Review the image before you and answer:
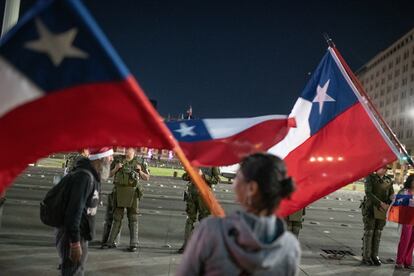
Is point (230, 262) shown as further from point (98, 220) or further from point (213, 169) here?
point (98, 220)

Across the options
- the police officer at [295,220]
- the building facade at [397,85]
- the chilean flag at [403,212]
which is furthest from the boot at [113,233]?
the building facade at [397,85]

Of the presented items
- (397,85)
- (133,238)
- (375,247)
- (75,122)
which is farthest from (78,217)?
(397,85)

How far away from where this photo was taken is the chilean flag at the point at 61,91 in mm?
2455

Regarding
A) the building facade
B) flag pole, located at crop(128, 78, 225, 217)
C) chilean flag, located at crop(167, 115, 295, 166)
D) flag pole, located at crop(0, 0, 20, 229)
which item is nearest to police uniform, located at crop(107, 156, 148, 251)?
flag pole, located at crop(0, 0, 20, 229)

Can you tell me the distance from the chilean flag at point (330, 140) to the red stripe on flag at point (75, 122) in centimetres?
214

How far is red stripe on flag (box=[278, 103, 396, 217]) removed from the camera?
4.73 m

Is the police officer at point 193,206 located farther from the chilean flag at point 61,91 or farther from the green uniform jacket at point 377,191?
the chilean flag at point 61,91

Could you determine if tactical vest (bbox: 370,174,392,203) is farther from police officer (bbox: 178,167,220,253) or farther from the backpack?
the backpack

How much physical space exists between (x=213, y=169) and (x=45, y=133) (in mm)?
6099

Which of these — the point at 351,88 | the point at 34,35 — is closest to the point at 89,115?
the point at 34,35

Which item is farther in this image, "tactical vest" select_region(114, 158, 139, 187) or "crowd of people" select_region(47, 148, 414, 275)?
"tactical vest" select_region(114, 158, 139, 187)

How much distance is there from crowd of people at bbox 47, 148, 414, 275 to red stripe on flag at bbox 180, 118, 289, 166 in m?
1.04

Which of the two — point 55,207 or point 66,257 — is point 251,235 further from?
point 66,257

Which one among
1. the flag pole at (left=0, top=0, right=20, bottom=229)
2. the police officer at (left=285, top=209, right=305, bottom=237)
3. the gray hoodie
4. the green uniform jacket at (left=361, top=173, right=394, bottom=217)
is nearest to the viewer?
the gray hoodie
